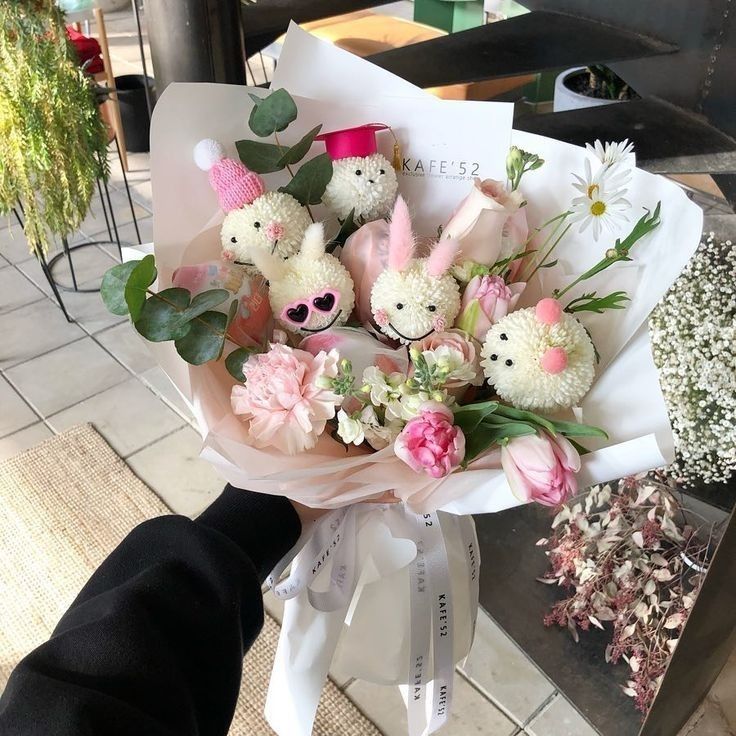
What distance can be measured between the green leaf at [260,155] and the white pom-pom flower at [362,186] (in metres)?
0.06

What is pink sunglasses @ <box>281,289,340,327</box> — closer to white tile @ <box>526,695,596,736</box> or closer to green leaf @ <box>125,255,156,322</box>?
A: green leaf @ <box>125,255,156,322</box>

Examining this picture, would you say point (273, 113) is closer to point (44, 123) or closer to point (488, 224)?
point (488, 224)

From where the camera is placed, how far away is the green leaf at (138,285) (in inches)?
25.0

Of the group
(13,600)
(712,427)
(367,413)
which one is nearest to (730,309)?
(712,427)

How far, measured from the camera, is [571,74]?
2.87 meters

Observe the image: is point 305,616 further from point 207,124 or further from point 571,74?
point 571,74

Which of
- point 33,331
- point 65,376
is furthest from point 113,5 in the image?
point 65,376

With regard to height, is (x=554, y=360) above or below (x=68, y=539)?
above

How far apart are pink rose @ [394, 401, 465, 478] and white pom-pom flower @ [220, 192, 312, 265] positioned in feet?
0.75

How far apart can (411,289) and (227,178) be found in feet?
0.75

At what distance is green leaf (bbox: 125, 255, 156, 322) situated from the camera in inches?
25.0

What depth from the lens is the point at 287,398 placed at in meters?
0.63

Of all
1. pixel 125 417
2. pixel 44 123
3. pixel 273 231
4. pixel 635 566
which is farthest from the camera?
pixel 125 417

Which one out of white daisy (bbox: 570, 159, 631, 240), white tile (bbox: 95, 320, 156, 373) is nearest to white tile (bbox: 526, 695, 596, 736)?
white daisy (bbox: 570, 159, 631, 240)
